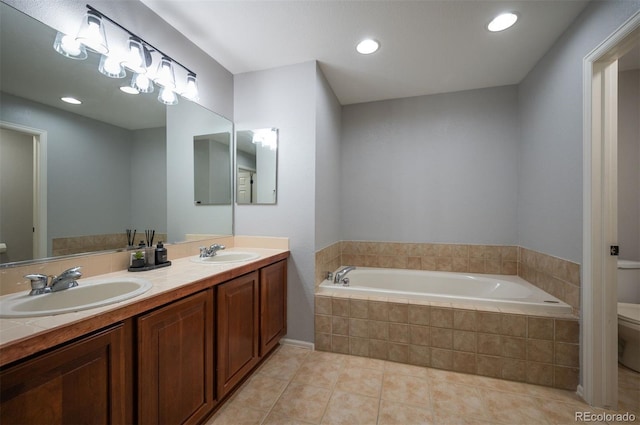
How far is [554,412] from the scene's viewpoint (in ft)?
4.77

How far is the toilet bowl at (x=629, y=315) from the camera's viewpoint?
5.70 feet

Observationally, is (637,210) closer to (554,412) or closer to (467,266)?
(467,266)

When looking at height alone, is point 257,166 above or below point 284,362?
above

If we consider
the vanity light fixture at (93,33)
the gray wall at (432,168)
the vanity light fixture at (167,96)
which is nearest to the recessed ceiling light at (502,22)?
the gray wall at (432,168)

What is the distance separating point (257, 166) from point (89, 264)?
137 cm

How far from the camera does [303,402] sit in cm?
153

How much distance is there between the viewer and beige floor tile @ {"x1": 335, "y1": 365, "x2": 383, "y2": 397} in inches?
64.5

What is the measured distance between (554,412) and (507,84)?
9.10ft

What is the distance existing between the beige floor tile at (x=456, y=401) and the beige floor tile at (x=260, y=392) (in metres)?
0.99

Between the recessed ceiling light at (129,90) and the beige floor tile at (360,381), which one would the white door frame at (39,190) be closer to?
the recessed ceiling light at (129,90)

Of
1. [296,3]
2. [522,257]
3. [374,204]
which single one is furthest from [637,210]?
[296,3]

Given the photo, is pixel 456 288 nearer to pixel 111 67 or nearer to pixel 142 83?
pixel 142 83

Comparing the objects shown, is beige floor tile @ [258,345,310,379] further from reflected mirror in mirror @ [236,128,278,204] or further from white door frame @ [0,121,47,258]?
white door frame @ [0,121,47,258]

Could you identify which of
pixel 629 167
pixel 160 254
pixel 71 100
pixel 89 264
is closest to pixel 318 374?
pixel 160 254
